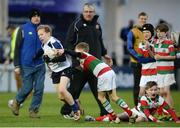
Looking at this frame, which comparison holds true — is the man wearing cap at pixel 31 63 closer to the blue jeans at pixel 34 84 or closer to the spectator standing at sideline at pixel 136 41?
the blue jeans at pixel 34 84

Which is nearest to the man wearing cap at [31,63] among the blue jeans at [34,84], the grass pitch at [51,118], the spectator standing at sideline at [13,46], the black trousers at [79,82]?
the blue jeans at [34,84]

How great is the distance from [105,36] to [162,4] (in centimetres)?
299

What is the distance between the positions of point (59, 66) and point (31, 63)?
1349 mm

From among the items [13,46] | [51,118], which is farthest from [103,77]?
[13,46]

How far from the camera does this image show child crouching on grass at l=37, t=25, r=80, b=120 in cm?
1820

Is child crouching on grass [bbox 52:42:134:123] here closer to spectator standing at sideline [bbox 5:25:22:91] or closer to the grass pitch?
the grass pitch

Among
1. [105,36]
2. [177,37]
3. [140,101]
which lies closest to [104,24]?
[105,36]

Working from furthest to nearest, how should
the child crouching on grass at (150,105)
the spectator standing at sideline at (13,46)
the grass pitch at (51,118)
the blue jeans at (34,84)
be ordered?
the spectator standing at sideline at (13,46), the blue jeans at (34,84), the child crouching on grass at (150,105), the grass pitch at (51,118)

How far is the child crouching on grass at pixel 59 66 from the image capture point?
1820 centimetres

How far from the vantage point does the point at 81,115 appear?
19594 millimetres

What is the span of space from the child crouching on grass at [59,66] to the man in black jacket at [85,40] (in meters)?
0.41

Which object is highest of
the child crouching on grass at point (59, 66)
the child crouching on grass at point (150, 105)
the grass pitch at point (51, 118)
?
the child crouching on grass at point (59, 66)

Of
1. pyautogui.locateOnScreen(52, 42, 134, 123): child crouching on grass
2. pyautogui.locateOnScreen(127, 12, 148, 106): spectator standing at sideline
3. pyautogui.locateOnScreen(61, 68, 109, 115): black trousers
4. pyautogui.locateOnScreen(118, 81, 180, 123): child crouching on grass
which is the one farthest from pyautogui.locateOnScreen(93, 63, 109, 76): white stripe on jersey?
pyautogui.locateOnScreen(127, 12, 148, 106): spectator standing at sideline

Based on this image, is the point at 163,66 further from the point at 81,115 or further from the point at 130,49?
the point at 81,115
